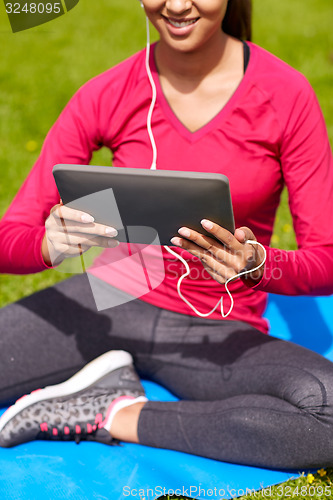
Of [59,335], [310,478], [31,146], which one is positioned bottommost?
[310,478]

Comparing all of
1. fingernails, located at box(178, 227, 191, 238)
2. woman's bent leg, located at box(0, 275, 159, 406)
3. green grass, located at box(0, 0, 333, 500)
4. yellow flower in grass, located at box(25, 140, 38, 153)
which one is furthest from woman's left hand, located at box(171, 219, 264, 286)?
yellow flower in grass, located at box(25, 140, 38, 153)

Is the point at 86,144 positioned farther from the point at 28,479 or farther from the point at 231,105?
the point at 28,479

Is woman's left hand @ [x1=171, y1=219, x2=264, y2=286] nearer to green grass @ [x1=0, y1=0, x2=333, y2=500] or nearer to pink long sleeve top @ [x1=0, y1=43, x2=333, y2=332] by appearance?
pink long sleeve top @ [x1=0, y1=43, x2=333, y2=332]

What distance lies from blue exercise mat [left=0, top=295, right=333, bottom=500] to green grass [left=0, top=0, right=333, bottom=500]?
5.02ft

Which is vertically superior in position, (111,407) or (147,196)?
(147,196)

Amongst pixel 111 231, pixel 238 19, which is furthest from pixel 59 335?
pixel 238 19

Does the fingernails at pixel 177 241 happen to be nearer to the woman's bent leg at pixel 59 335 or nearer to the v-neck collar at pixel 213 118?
the v-neck collar at pixel 213 118

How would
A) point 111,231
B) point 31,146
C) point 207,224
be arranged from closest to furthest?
point 207,224 < point 111,231 < point 31,146

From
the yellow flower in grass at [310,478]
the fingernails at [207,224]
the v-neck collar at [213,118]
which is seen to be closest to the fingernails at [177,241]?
the fingernails at [207,224]

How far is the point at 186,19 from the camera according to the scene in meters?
1.85

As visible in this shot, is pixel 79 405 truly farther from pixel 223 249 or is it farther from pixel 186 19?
pixel 186 19

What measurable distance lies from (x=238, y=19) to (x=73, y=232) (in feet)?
2.76

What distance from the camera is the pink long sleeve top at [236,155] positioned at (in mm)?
1959

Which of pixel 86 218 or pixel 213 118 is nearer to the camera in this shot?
pixel 86 218
